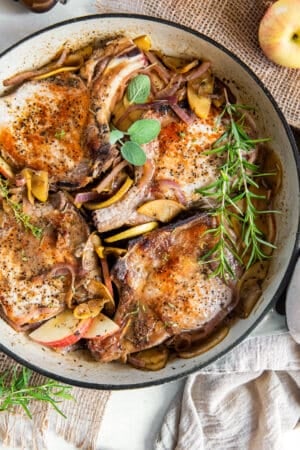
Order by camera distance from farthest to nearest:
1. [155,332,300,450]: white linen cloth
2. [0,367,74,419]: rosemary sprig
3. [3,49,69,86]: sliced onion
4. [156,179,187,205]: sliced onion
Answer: [155,332,300,450]: white linen cloth
[0,367,74,419]: rosemary sprig
[3,49,69,86]: sliced onion
[156,179,187,205]: sliced onion

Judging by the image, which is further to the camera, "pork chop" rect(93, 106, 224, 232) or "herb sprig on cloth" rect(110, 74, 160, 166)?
"pork chop" rect(93, 106, 224, 232)

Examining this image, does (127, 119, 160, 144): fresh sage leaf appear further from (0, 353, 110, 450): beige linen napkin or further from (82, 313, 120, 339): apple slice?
(0, 353, 110, 450): beige linen napkin

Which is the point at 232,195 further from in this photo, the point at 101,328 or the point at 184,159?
the point at 101,328

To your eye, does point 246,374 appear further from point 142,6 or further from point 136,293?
point 142,6

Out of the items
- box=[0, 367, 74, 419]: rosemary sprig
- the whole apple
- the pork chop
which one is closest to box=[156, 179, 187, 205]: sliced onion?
the pork chop

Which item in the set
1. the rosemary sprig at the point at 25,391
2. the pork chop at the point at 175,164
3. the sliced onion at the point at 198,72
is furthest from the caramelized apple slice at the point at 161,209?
the rosemary sprig at the point at 25,391

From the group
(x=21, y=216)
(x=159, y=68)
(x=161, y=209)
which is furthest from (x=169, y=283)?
(x=159, y=68)

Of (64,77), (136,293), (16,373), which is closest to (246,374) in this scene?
(136,293)
